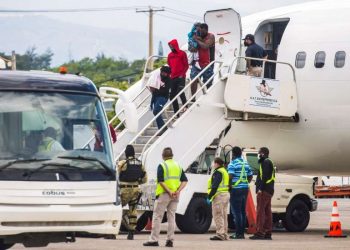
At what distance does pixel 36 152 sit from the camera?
17.4m

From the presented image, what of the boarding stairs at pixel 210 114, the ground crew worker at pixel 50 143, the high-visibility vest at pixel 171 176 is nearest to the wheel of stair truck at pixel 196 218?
the boarding stairs at pixel 210 114

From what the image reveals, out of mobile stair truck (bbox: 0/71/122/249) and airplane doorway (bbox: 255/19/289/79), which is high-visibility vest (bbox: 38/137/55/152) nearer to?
mobile stair truck (bbox: 0/71/122/249)

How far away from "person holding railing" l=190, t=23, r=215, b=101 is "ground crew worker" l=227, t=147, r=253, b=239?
297 cm

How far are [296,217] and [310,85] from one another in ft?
10.1

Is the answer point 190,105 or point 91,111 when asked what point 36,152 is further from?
point 190,105

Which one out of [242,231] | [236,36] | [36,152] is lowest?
[242,231]

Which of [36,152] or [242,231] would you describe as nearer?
[36,152]

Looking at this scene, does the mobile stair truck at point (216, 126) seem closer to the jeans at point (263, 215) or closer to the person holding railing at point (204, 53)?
the person holding railing at point (204, 53)

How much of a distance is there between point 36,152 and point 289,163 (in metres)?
11.8

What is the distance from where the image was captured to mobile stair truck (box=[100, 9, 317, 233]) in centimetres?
2648

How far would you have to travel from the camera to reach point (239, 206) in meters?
25.0

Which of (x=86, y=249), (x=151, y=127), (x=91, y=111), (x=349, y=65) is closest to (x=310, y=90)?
(x=349, y=65)

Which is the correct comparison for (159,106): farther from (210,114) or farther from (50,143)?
(50,143)

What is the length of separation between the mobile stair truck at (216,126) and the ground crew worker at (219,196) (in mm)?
1960
